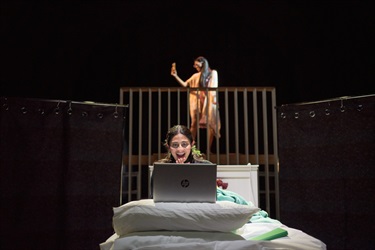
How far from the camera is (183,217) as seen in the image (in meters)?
1.31

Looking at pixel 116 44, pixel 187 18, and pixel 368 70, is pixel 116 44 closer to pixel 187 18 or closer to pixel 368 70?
pixel 187 18

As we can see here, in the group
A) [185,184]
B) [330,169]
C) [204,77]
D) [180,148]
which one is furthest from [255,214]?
[204,77]

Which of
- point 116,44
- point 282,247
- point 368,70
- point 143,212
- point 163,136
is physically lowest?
point 282,247

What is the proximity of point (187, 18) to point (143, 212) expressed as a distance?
492 centimetres

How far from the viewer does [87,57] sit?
5.32 m

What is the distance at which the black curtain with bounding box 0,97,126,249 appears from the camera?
2.62m

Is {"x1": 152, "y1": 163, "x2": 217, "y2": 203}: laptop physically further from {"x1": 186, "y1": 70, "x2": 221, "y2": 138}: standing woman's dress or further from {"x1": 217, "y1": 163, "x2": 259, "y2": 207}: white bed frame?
{"x1": 186, "y1": 70, "x2": 221, "y2": 138}: standing woman's dress

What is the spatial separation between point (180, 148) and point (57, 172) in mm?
969

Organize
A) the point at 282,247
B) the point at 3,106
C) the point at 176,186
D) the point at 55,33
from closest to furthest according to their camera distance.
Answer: the point at 282,247 → the point at 176,186 → the point at 3,106 → the point at 55,33

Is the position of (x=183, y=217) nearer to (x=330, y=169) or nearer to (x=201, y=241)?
(x=201, y=241)

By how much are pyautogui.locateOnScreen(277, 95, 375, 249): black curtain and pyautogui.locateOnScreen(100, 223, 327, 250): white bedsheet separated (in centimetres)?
138

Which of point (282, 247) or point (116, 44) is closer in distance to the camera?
point (282, 247)

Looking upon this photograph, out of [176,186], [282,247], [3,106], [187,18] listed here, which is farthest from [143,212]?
[187,18]

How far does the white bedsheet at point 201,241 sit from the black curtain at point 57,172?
1.45 meters
